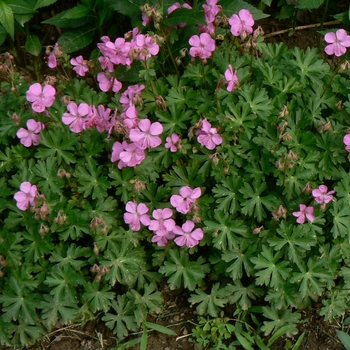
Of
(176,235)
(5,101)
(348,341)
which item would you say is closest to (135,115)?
(176,235)

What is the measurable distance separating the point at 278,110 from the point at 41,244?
154cm

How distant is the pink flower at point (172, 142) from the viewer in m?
3.17

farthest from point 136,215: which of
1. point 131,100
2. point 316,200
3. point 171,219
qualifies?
point 316,200

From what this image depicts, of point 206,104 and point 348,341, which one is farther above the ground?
point 206,104

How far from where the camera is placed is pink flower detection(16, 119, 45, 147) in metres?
3.18

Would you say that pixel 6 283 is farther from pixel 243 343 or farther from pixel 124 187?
pixel 243 343

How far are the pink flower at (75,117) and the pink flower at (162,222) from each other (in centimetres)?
Answer: 61

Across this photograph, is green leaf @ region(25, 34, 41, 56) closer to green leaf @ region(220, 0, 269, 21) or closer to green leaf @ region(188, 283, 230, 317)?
green leaf @ region(220, 0, 269, 21)

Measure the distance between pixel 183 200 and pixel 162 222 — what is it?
16 centimetres

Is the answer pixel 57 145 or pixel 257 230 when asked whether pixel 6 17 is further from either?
pixel 257 230

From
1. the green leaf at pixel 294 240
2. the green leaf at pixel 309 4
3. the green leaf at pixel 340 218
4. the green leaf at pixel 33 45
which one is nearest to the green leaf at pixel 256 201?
the green leaf at pixel 294 240

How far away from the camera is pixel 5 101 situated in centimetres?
347

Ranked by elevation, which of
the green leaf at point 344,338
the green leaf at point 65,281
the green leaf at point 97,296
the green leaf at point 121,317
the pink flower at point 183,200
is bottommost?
the green leaf at point 121,317

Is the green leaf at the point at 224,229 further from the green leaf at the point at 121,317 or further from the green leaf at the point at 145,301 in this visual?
the green leaf at the point at 121,317
